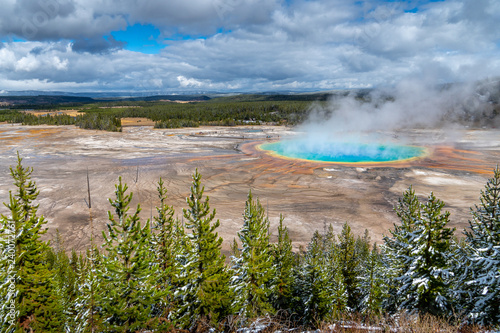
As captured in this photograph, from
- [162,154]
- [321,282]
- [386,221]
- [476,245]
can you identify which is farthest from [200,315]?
[162,154]

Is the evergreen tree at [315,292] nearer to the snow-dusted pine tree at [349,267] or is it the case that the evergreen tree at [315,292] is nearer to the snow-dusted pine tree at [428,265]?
the snow-dusted pine tree at [349,267]

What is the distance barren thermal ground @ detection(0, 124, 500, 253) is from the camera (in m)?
30.2

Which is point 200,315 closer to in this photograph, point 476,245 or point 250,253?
point 250,253

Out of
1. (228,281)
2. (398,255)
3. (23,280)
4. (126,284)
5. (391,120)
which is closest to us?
(126,284)

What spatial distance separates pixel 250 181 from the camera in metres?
42.8

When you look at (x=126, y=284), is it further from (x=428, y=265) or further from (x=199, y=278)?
(x=428, y=265)

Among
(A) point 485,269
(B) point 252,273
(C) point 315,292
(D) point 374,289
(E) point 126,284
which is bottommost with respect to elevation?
(C) point 315,292

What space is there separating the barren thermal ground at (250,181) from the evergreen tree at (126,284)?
1423 centimetres

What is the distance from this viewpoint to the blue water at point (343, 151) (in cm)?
5843

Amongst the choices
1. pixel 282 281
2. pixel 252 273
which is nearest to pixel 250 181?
pixel 282 281

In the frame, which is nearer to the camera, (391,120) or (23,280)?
(23,280)

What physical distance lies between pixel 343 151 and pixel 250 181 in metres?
31.3

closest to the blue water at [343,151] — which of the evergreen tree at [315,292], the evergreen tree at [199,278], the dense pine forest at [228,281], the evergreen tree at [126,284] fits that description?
the evergreen tree at [315,292]

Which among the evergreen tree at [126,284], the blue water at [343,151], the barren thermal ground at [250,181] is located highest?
the evergreen tree at [126,284]
